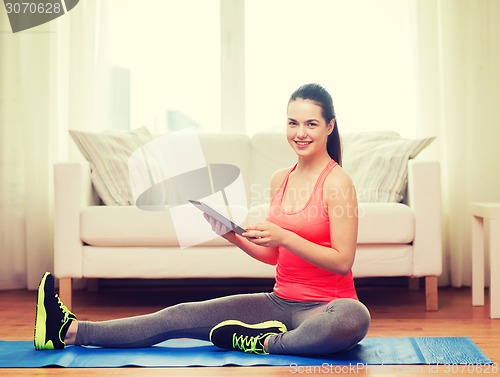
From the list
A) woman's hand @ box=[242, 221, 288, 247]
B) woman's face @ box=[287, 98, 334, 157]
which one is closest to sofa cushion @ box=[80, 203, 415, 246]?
woman's face @ box=[287, 98, 334, 157]

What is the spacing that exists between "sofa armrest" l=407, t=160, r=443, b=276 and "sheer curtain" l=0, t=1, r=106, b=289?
1.84m

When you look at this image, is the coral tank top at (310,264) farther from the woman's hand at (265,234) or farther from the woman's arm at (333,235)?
the woman's hand at (265,234)

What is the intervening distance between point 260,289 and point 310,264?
69.2 inches

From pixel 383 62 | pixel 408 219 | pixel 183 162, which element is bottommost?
pixel 408 219

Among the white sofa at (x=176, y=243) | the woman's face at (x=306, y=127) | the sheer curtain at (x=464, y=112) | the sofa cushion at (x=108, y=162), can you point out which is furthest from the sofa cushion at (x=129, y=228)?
the sheer curtain at (x=464, y=112)

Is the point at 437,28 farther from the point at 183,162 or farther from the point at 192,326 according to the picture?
the point at 192,326

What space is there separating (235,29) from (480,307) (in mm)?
2057

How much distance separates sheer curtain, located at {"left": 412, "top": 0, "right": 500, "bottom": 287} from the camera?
396cm

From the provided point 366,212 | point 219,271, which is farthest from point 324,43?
point 219,271

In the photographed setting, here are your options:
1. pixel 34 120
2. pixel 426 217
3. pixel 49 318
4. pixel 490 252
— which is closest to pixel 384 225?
pixel 426 217

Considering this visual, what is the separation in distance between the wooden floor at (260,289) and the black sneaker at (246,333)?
0.46 ft

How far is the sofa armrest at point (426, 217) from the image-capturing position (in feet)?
10.5

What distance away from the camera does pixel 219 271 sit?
3.17 meters

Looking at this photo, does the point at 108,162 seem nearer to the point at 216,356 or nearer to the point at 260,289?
the point at 260,289
